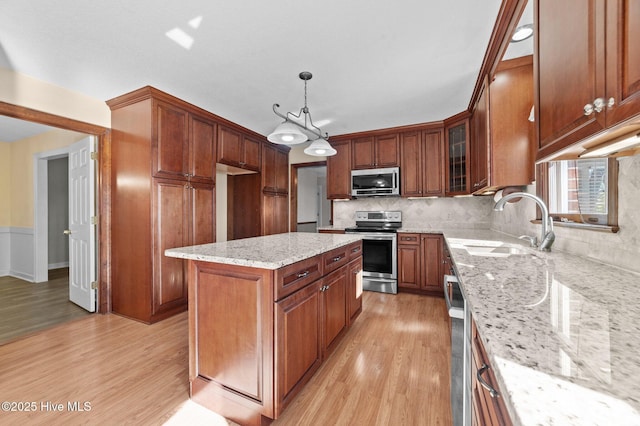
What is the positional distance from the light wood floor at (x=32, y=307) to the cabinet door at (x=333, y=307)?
9.65 ft

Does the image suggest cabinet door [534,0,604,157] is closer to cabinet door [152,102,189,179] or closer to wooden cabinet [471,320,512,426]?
wooden cabinet [471,320,512,426]

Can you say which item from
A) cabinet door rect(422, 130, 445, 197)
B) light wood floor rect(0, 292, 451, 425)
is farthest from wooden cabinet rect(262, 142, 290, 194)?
light wood floor rect(0, 292, 451, 425)

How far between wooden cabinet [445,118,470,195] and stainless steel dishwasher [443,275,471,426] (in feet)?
8.69

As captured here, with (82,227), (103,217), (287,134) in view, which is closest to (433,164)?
(287,134)

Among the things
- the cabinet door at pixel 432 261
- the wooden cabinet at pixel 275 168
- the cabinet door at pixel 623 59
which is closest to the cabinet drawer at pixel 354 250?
the cabinet door at pixel 432 261

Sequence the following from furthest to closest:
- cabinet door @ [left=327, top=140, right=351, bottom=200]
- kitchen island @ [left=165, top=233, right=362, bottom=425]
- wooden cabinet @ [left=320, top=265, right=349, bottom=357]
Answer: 1. cabinet door @ [left=327, top=140, right=351, bottom=200]
2. wooden cabinet @ [left=320, top=265, right=349, bottom=357]
3. kitchen island @ [left=165, top=233, right=362, bottom=425]

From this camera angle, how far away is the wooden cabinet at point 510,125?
221 centimetres

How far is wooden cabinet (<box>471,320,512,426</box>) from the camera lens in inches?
22.2

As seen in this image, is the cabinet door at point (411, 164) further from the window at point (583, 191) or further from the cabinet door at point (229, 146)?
the cabinet door at point (229, 146)

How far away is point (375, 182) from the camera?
4.25 metres

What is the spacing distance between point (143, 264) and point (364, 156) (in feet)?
11.1

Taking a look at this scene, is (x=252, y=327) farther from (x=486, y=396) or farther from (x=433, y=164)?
(x=433, y=164)

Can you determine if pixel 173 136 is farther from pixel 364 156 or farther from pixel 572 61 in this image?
pixel 572 61

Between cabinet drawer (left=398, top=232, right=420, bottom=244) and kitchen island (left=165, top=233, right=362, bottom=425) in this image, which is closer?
kitchen island (left=165, top=233, right=362, bottom=425)
